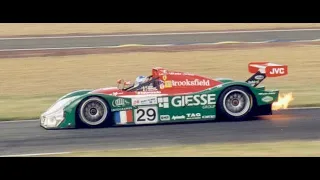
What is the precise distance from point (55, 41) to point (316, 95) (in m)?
5.91

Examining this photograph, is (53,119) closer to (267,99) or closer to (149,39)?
(149,39)

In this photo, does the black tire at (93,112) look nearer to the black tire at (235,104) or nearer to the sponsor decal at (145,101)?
the sponsor decal at (145,101)

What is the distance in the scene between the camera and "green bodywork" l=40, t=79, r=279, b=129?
12.4 metres

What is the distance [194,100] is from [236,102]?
85 centimetres

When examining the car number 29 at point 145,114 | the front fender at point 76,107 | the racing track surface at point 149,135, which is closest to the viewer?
the racing track surface at point 149,135

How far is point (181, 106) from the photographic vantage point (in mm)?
12594

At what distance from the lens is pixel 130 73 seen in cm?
1344

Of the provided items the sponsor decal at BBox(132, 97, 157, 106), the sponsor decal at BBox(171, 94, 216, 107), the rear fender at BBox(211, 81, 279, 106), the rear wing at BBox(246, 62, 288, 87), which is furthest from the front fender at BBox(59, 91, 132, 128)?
the rear wing at BBox(246, 62, 288, 87)

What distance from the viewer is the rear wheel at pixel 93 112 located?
40.7 ft

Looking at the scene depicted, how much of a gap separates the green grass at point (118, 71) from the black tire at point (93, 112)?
0.65 m

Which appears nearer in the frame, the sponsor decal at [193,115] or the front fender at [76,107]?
the front fender at [76,107]

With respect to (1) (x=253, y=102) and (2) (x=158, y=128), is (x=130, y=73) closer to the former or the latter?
(2) (x=158, y=128)

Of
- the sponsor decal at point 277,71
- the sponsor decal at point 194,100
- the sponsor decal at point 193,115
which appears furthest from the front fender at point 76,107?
the sponsor decal at point 277,71
